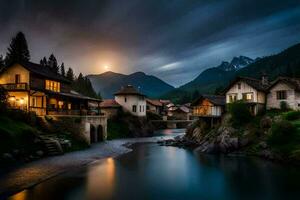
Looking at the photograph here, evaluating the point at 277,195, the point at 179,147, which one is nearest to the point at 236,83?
the point at 179,147

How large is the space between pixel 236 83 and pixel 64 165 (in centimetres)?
3761

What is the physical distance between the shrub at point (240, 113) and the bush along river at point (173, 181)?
1104 centimetres

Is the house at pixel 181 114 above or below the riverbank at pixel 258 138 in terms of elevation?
above

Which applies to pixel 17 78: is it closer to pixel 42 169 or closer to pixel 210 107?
pixel 42 169

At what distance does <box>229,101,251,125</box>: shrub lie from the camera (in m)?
44.6

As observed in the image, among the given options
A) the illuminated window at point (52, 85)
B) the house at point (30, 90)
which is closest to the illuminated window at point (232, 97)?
the house at point (30, 90)

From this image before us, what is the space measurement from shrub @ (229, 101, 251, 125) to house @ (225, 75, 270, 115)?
3.42 m

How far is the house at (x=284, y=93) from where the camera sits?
4688 centimetres

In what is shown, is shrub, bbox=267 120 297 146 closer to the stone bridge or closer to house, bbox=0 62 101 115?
house, bbox=0 62 101 115

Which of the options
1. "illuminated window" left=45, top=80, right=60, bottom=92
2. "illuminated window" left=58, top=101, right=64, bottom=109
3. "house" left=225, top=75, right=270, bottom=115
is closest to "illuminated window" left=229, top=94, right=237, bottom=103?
"house" left=225, top=75, right=270, bottom=115

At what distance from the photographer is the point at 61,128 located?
43531 millimetres

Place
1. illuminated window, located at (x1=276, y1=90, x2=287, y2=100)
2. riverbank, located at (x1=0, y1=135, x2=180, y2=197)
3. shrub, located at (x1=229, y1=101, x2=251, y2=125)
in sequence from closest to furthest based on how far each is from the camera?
riverbank, located at (x1=0, y1=135, x2=180, y2=197)
shrub, located at (x1=229, y1=101, x2=251, y2=125)
illuminated window, located at (x1=276, y1=90, x2=287, y2=100)

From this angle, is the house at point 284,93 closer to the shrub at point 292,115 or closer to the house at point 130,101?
the shrub at point 292,115

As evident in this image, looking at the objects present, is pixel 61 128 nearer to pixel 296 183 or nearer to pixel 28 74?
pixel 28 74
